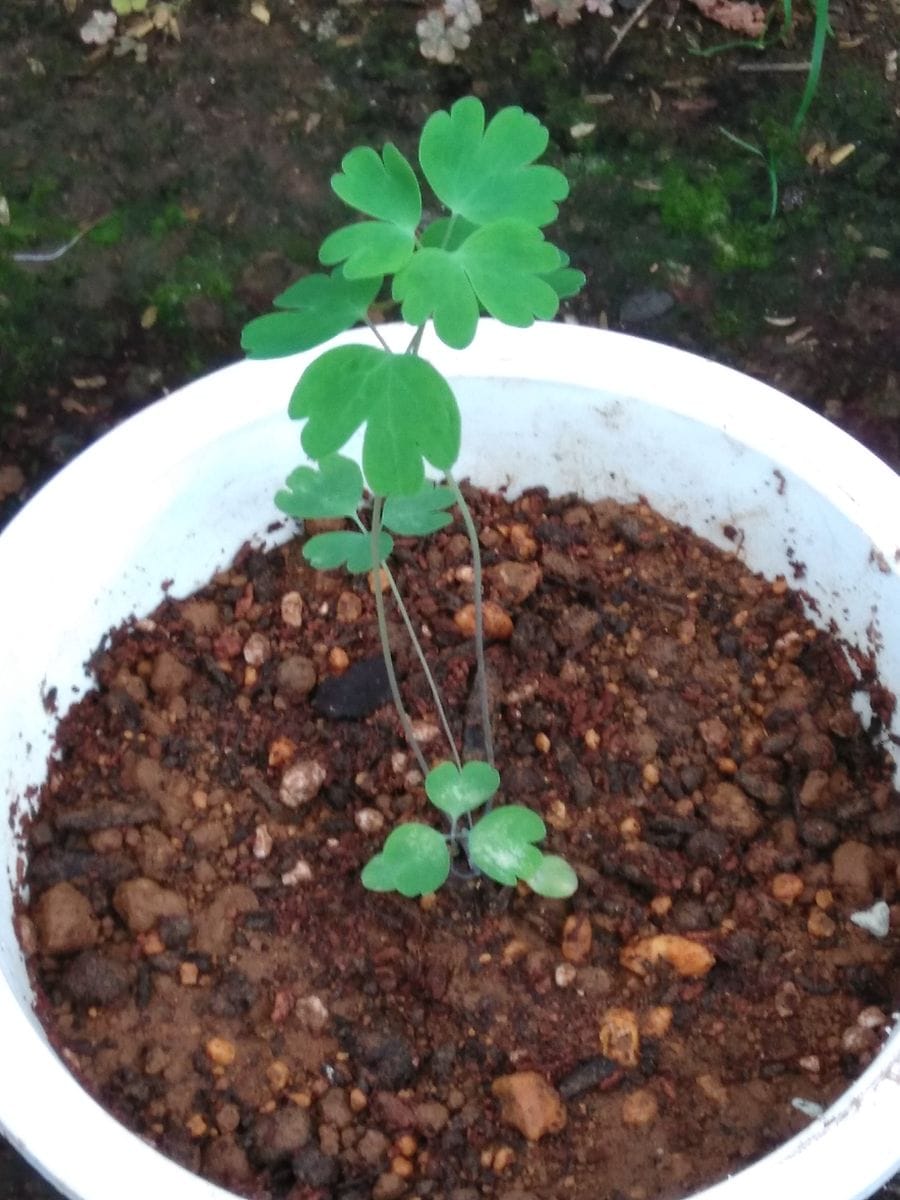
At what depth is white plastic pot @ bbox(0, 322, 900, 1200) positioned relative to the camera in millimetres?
1370

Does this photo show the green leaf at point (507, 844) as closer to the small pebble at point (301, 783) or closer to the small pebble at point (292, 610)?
the small pebble at point (301, 783)

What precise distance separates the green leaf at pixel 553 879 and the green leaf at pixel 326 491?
0.45m

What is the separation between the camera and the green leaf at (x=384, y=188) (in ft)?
3.49

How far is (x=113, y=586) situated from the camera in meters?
1.46

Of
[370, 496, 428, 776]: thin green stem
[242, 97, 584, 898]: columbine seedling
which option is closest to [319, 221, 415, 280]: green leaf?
[242, 97, 584, 898]: columbine seedling

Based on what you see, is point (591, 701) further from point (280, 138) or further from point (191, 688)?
point (280, 138)

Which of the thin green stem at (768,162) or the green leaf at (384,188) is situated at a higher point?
the green leaf at (384,188)

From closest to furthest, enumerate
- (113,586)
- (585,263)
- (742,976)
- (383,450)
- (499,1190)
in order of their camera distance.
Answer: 1. (383,450)
2. (499,1190)
3. (742,976)
4. (113,586)
5. (585,263)

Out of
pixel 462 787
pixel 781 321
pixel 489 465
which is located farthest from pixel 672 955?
pixel 781 321

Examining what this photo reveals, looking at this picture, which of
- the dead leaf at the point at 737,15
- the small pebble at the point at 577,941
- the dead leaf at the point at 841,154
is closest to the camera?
the small pebble at the point at 577,941

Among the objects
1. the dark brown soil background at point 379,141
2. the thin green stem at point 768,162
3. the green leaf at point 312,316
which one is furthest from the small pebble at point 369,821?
the thin green stem at point 768,162

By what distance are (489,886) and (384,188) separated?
801 millimetres

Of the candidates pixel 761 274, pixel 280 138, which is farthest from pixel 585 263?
pixel 280 138

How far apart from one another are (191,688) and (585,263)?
3.66 feet
